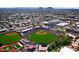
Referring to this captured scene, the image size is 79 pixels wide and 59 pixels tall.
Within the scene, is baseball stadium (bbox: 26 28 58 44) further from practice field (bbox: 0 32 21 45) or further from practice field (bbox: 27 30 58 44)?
practice field (bbox: 0 32 21 45)

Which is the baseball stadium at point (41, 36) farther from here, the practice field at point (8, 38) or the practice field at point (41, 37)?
the practice field at point (8, 38)

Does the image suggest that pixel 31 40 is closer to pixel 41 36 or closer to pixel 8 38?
pixel 41 36

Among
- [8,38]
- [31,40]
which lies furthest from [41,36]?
[8,38]

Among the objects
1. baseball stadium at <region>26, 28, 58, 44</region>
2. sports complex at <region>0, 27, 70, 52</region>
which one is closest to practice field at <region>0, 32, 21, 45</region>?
sports complex at <region>0, 27, 70, 52</region>

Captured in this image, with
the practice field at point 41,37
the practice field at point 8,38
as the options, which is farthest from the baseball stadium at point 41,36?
the practice field at point 8,38

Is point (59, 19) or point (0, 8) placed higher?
point (0, 8)
